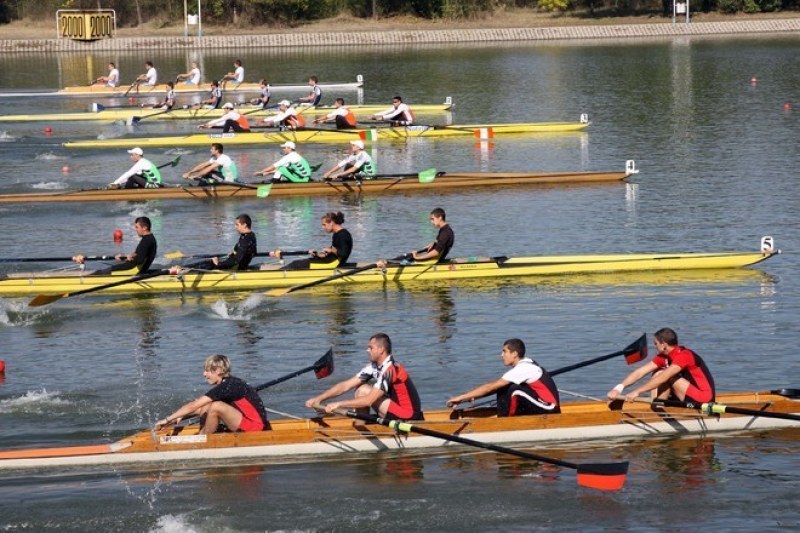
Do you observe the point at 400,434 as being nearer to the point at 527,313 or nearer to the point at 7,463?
the point at 7,463

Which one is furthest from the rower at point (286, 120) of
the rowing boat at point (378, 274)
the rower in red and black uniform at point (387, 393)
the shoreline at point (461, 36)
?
the shoreline at point (461, 36)

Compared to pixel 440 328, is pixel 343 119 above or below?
above

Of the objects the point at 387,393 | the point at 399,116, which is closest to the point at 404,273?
the point at 387,393

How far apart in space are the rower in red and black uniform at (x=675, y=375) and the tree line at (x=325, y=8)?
71.4m

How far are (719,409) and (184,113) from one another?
3705 cm

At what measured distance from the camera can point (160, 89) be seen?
56.7 m

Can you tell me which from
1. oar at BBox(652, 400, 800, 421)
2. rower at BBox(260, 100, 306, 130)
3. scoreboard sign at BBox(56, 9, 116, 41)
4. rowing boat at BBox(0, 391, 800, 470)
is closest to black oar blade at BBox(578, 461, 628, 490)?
rowing boat at BBox(0, 391, 800, 470)

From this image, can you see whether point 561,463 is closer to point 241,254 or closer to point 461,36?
point 241,254

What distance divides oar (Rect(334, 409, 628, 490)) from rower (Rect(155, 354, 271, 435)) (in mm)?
1069

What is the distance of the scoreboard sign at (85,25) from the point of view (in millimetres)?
79688

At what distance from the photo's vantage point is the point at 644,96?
179ft

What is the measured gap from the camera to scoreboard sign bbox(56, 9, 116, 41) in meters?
79.7

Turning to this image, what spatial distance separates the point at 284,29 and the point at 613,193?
5418 cm

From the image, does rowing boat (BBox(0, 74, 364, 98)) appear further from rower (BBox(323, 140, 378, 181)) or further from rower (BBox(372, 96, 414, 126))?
rower (BBox(323, 140, 378, 181))
